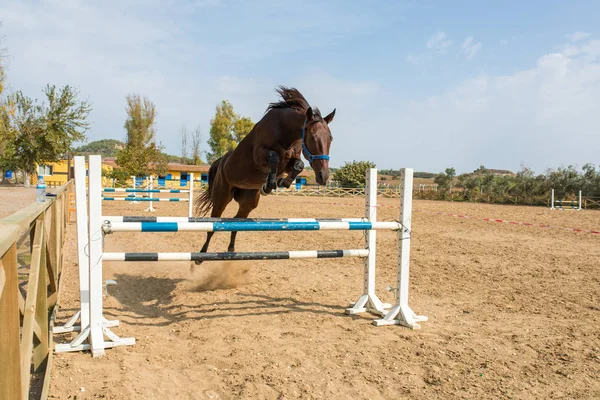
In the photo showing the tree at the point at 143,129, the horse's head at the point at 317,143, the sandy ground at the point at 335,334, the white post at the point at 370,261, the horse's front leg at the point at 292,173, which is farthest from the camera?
the tree at the point at 143,129

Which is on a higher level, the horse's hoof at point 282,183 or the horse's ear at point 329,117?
the horse's ear at point 329,117

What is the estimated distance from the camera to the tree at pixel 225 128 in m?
43.0

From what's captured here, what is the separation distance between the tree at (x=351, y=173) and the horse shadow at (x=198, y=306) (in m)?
35.4

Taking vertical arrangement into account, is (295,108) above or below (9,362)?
above

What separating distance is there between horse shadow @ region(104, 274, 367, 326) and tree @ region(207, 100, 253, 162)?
39.2 m

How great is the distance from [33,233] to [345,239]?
6891 mm

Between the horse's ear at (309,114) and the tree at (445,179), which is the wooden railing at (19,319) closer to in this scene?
the horse's ear at (309,114)

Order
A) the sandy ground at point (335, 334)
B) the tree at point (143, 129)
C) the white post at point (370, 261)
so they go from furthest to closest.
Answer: the tree at point (143, 129) < the white post at point (370, 261) < the sandy ground at point (335, 334)

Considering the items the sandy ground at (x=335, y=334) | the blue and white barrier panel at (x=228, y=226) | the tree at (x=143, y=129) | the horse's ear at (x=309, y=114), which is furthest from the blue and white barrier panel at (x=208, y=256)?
the tree at (x=143, y=129)

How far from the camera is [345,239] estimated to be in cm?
886

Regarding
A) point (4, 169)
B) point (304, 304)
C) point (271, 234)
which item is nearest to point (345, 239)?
point (271, 234)

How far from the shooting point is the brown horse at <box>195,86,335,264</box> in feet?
12.0

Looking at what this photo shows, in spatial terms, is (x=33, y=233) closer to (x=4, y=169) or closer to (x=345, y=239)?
(x=345, y=239)

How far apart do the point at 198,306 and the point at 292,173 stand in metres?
1.69
